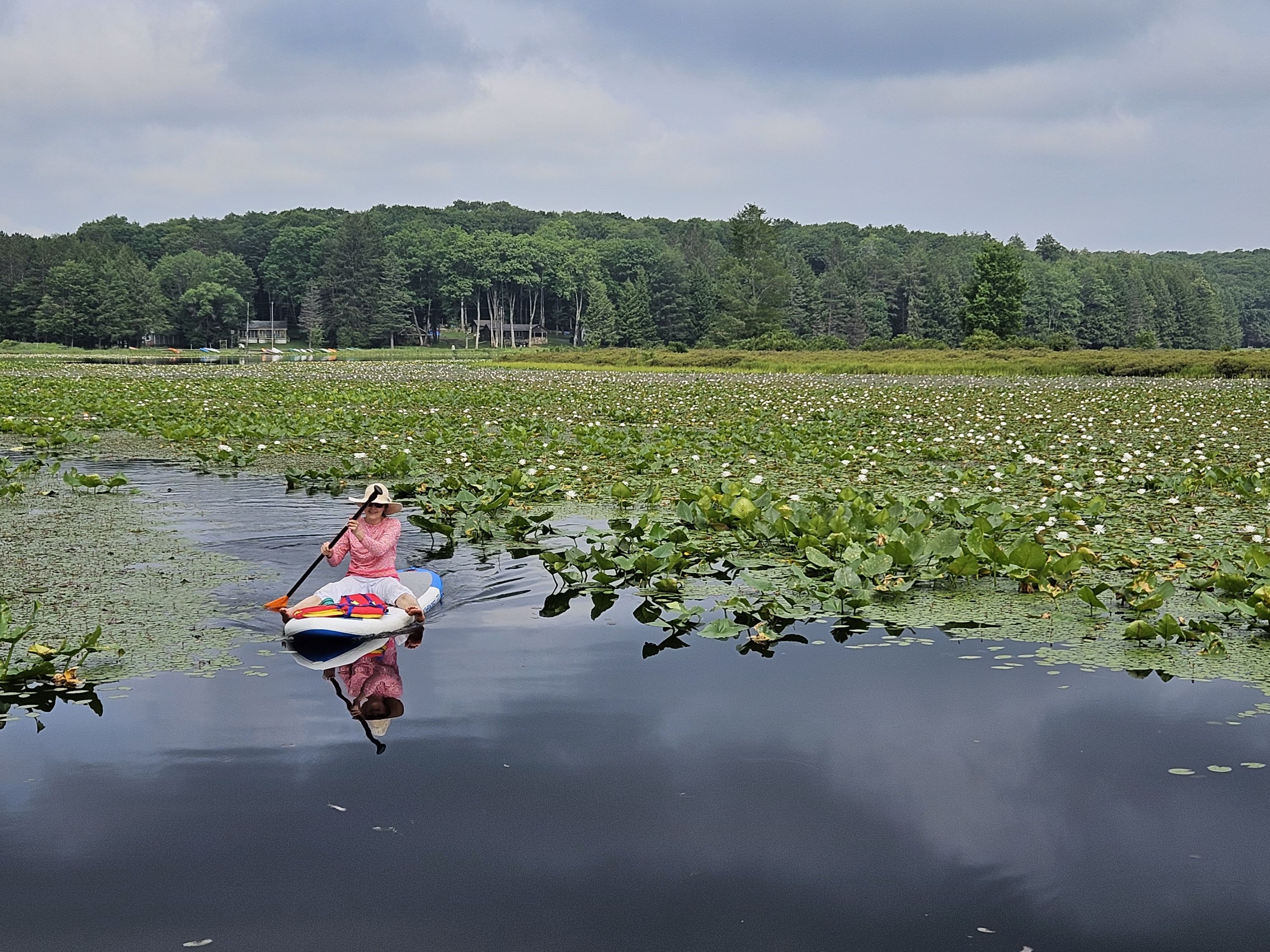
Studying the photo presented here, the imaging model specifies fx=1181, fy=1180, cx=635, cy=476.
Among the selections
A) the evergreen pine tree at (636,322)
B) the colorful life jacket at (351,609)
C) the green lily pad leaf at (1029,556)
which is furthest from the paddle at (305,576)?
the evergreen pine tree at (636,322)

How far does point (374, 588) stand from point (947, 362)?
43.8 metres

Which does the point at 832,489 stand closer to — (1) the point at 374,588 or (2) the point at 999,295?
(1) the point at 374,588

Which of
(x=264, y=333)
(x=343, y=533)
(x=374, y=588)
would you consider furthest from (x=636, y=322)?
(x=374, y=588)

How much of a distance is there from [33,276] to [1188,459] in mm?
105003

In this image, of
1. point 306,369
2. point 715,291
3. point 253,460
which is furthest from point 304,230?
point 253,460

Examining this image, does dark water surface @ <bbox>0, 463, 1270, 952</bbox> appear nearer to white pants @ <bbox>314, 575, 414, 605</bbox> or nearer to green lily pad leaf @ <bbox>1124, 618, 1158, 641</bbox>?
green lily pad leaf @ <bbox>1124, 618, 1158, 641</bbox>

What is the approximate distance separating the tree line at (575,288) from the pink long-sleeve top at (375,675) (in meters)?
62.0

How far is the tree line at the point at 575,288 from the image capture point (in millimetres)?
89938

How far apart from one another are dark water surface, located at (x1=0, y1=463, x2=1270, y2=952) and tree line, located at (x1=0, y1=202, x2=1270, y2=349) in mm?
62425

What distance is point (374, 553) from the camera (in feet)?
23.8

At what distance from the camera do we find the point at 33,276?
327 ft

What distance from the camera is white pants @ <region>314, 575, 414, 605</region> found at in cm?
709

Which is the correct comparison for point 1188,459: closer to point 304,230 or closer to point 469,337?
point 469,337

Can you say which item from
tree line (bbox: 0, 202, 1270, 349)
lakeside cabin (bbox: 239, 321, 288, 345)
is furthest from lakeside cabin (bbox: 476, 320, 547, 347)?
lakeside cabin (bbox: 239, 321, 288, 345)
